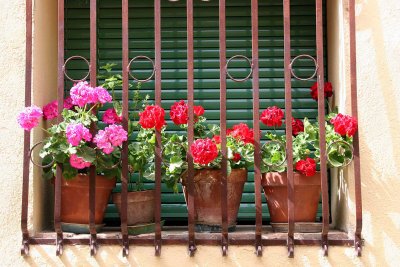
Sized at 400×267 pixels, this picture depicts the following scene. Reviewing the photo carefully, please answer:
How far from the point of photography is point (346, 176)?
4.10 metres

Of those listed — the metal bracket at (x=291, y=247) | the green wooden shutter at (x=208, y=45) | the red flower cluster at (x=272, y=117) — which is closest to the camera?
the metal bracket at (x=291, y=247)

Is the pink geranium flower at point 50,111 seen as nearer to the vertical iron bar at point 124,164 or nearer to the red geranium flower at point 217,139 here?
the vertical iron bar at point 124,164

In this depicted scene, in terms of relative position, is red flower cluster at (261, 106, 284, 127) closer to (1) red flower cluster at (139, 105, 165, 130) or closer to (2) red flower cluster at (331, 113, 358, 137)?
(2) red flower cluster at (331, 113, 358, 137)

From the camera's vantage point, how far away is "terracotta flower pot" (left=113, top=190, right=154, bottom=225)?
13.4 feet

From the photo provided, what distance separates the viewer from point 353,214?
3.99 meters

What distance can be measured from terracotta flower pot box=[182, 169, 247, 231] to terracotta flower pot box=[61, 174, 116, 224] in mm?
451

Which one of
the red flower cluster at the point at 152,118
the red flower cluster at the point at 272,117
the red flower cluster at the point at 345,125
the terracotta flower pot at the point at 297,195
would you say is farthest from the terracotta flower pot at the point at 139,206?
the red flower cluster at the point at 345,125

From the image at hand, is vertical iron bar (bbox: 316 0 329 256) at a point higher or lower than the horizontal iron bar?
higher

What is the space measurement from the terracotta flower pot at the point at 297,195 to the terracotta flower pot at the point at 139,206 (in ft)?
2.12

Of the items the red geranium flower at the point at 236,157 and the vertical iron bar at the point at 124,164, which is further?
the red geranium flower at the point at 236,157

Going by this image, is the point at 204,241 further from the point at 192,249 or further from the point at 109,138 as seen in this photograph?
the point at 109,138

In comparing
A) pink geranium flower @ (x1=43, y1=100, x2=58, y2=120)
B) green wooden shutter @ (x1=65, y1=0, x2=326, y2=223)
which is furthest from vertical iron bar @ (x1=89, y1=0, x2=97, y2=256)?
green wooden shutter @ (x1=65, y1=0, x2=326, y2=223)

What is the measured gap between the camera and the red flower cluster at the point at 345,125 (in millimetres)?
3922

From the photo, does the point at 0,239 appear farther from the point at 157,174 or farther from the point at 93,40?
the point at 93,40
